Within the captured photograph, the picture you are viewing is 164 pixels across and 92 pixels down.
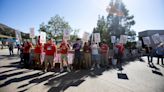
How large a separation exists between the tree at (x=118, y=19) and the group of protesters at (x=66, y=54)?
72.0ft

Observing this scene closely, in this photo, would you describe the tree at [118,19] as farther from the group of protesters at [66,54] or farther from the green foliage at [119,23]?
the group of protesters at [66,54]

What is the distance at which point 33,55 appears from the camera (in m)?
12.0

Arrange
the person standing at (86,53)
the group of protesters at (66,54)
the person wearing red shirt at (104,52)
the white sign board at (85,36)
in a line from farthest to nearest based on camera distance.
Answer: the person wearing red shirt at (104,52) < the white sign board at (85,36) < the person standing at (86,53) < the group of protesters at (66,54)

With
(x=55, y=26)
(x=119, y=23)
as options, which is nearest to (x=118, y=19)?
(x=119, y=23)

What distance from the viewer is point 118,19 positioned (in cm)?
3431

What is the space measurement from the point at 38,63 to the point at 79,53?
2774 mm

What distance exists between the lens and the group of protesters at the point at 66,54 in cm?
1006

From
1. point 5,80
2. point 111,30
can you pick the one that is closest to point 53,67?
point 5,80

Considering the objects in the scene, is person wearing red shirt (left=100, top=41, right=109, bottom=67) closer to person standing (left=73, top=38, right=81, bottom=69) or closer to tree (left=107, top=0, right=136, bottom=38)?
person standing (left=73, top=38, right=81, bottom=69)

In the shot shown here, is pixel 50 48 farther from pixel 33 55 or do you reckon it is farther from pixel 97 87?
pixel 97 87

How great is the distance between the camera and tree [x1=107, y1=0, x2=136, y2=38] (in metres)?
33.8

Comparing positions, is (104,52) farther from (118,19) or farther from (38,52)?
(118,19)

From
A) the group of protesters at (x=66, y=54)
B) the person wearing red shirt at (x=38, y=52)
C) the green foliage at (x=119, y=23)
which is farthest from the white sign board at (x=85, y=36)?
the green foliage at (x=119, y=23)

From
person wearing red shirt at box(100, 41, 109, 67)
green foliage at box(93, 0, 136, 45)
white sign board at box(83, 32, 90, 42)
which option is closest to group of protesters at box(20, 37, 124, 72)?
A: person wearing red shirt at box(100, 41, 109, 67)
